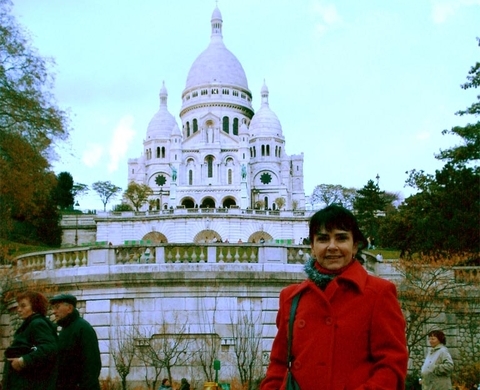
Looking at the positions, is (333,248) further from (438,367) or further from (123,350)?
(123,350)

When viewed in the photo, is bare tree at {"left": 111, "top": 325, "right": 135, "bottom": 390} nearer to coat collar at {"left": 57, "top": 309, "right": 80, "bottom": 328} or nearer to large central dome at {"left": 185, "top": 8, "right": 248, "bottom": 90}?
coat collar at {"left": 57, "top": 309, "right": 80, "bottom": 328}

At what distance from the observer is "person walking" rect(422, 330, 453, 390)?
28.3 feet

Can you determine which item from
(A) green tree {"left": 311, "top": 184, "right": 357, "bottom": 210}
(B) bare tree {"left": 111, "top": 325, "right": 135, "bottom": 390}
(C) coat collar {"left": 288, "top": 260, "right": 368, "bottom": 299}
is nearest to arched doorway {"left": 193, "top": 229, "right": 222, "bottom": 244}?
(A) green tree {"left": 311, "top": 184, "right": 357, "bottom": 210}

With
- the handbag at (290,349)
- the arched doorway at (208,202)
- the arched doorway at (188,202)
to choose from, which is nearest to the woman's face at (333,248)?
the handbag at (290,349)

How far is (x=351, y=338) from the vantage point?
3943 mm

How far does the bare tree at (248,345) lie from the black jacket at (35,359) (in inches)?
298

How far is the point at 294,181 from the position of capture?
111m

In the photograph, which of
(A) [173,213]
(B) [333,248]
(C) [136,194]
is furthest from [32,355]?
(C) [136,194]

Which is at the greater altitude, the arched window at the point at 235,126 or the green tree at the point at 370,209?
→ the arched window at the point at 235,126

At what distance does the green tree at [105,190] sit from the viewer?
98625 millimetres

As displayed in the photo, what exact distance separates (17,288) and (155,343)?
3.66 metres

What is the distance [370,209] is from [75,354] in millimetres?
60767

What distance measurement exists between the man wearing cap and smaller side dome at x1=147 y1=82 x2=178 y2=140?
102m

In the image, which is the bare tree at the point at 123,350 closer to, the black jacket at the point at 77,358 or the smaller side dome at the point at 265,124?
the black jacket at the point at 77,358
